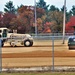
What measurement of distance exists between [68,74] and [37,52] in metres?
7.34

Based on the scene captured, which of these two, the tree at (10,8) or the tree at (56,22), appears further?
the tree at (10,8)

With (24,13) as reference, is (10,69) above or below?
below

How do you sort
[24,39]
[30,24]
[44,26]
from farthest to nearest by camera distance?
[44,26], [30,24], [24,39]

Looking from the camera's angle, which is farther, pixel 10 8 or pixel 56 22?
pixel 10 8

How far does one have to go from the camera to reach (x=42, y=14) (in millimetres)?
90250

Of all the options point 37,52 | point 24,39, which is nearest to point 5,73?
point 37,52

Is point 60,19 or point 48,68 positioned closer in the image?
point 48,68

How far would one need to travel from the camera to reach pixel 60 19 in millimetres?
76375

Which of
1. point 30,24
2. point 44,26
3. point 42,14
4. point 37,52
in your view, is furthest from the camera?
point 42,14

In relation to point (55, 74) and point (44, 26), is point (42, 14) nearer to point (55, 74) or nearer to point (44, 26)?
point (44, 26)

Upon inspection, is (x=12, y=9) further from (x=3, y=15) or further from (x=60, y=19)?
(x=60, y=19)

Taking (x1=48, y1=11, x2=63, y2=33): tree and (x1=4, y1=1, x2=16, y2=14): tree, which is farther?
(x1=4, y1=1, x2=16, y2=14): tree

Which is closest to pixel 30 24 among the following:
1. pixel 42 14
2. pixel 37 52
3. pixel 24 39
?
pixel 42 14

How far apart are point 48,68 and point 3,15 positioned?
6793 cm
